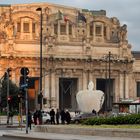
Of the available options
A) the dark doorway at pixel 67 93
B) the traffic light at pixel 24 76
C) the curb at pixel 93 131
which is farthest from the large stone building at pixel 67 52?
the traffic light at pixel 24 76

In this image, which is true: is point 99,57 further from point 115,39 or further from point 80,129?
point 80,129

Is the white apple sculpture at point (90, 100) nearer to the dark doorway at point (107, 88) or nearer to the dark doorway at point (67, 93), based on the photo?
the dark doorway at point (107, 88)

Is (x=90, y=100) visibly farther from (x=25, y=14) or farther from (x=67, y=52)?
(x=25, y=14)

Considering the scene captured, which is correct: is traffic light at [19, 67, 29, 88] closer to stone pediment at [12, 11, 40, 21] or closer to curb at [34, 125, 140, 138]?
curb at [34, 125, 140, 138]

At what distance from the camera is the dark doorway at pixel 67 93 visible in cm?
12569

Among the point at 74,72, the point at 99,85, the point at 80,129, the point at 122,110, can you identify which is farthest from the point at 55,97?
the point at 80,129

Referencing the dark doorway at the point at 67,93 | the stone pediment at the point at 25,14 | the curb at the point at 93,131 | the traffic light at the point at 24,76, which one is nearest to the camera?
the curb at the point at 93,131

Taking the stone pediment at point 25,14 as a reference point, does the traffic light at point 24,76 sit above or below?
below

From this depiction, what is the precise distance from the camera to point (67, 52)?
123625mm

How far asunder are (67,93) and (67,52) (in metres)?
10.9

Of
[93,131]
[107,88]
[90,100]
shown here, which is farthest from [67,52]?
[93,131]

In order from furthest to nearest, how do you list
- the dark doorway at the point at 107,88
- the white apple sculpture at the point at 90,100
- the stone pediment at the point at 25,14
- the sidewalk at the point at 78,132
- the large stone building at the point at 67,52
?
the stone pediment at the point at 25,14
the dark doorway at the point at 107,88
the large stone building at the point at 67,52
the white apple sculpture at the point at 90,100
the sidewalk at the point at 78,132

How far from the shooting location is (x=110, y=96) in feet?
419

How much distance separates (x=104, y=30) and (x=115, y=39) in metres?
3.13
